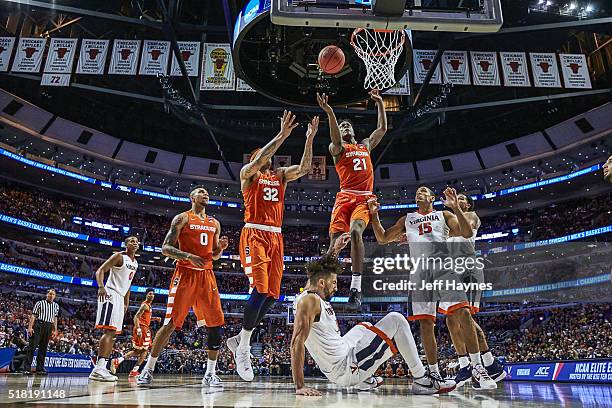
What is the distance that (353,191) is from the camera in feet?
24.8

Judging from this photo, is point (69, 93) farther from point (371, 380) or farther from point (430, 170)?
point (371, 380)

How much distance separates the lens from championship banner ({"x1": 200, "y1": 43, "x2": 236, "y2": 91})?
14938mm

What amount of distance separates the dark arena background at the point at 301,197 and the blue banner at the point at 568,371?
3.2 inches

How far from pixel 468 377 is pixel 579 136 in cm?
2574

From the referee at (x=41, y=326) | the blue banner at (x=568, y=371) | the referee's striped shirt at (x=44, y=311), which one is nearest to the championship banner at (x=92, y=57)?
the referee at (x=41, y=326)

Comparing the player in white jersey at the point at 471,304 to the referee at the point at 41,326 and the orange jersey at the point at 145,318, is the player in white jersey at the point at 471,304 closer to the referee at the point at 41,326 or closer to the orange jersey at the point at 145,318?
the orange jersey at the point at 145,318

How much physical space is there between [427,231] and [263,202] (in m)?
2.08

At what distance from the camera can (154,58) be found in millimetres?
14844

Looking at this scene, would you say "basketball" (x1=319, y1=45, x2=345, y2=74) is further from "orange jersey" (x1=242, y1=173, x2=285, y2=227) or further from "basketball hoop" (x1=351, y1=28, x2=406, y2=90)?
"orange jersey" (x1=242, y1=173, x2=285, y2=227)

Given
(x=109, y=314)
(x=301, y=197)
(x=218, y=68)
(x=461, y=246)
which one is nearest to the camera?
(x=461, y=246)

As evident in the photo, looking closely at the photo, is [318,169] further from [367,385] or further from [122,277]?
[367,385]

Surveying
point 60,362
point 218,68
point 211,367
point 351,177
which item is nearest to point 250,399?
point 211,367

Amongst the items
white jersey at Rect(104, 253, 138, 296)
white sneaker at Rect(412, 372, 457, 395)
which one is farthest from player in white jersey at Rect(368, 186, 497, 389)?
white jersey at Rect(104, 253, 138, 296)

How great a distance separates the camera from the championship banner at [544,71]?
47.7 ft
